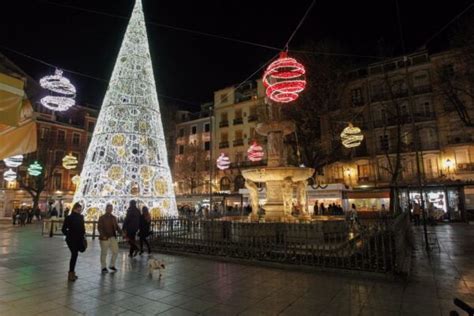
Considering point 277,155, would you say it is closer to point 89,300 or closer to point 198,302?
point 198,302

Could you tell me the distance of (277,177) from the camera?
11.3m

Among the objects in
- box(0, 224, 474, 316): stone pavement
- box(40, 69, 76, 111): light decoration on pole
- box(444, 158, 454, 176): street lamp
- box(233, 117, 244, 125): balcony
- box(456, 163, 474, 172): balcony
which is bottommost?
box(0, 224, 474, 316): stone pavement

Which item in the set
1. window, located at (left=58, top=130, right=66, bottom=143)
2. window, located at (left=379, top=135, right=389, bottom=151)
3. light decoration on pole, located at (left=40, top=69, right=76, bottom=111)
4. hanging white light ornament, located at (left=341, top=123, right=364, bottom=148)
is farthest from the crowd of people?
window, located at (left=58, top=130, right=66, bottom=143)

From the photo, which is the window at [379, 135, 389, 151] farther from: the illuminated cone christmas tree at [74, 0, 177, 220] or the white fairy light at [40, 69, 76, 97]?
the white fairy light at [40, 69, 76, 97]

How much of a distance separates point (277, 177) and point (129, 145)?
903cm

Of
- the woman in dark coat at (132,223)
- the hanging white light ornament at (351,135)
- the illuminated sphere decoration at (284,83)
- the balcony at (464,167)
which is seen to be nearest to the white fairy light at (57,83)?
the woman in dark coat at (132,223)

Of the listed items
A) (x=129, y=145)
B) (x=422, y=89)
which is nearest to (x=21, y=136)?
(x=129, y=145)

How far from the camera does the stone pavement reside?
16.1 feet

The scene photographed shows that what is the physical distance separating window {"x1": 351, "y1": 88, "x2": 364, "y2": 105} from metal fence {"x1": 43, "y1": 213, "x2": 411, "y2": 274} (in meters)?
29.7

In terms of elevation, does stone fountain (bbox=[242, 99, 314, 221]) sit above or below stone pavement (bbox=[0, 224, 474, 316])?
above

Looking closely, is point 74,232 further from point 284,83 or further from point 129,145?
point 129,145

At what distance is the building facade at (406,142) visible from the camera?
84.4 ft

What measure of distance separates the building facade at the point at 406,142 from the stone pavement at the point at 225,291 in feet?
60.1

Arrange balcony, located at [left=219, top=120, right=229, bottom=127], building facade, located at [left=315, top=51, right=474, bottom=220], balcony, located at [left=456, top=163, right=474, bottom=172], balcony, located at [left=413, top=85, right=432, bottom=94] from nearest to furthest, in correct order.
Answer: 1. building facade, located at [left=315, top=51, right=474, bottom=220]
2. balcony, located at [left=456, top=163, right=474, bottom=172]
3. balcony, located at [left=413, top=85, right=432, bottom=94]
4. balcony, located at [left=219, top=120, right=229, bottom=127]
